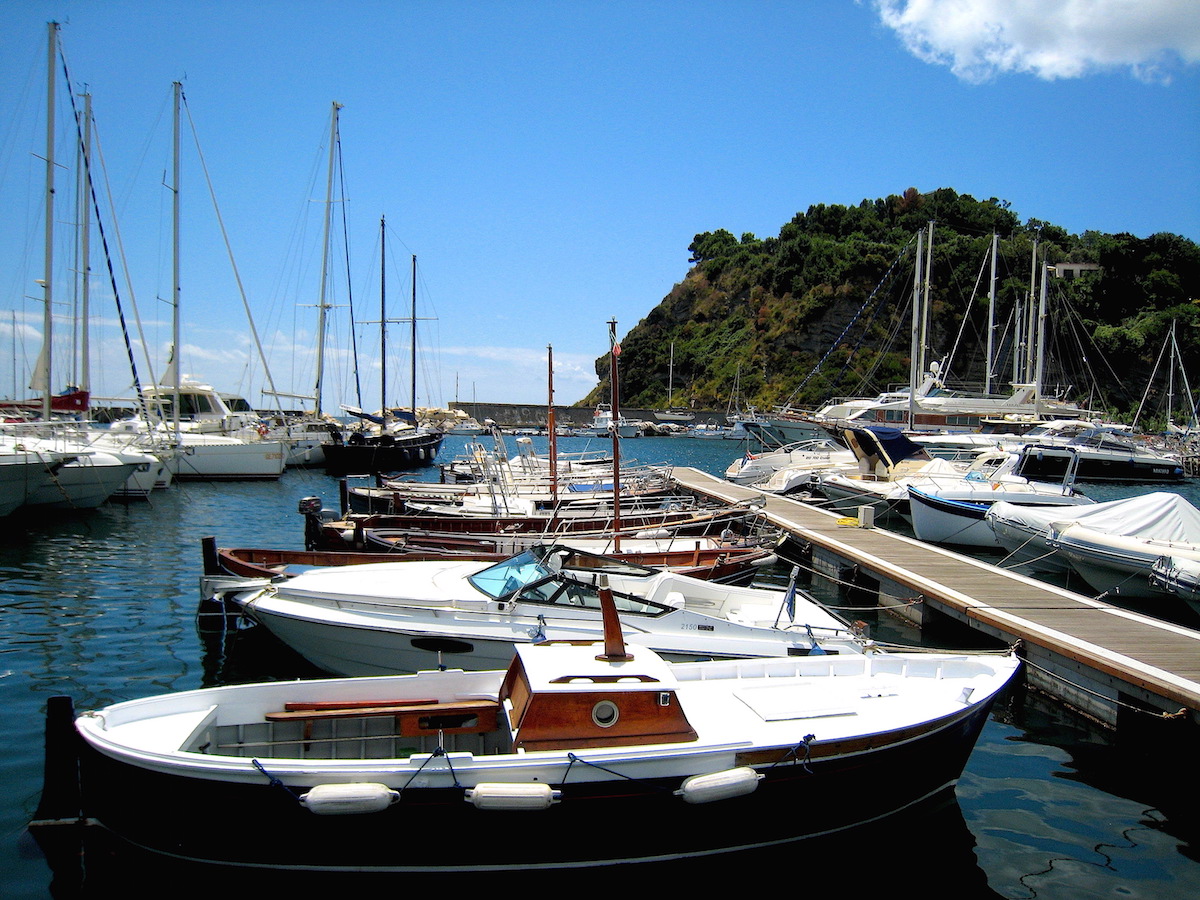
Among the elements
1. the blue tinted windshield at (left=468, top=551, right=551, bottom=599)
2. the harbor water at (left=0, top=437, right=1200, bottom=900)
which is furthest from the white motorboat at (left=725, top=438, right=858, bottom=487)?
the blue tinted windshield at (left=468, top=551, right=551, bottom=599)

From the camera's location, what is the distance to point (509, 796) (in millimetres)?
5598

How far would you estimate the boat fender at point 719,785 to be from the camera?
232 inches

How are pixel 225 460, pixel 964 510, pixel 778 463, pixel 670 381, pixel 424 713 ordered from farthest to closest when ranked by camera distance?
1. pixel 670 381
2. pixel 225 460
3. pixel 778 463
4. pixel 964 510
5. pixel 424 713

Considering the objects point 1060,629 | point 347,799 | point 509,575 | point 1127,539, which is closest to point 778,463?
point 1127,539

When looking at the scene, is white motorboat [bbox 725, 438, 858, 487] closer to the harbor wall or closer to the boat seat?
the boat seat

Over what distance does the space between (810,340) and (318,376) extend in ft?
221

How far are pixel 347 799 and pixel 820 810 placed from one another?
153 inches

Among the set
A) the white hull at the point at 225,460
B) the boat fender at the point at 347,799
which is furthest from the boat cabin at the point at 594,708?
the white hull at the point at 225,460

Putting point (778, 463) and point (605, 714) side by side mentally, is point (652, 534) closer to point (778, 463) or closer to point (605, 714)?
point (605, 714)

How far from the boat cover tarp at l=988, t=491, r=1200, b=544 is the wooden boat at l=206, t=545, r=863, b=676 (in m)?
8.21

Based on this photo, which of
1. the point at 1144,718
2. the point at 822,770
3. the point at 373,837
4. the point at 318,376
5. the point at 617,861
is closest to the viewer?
the point at 373,837

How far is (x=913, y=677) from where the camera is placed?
27.0ft

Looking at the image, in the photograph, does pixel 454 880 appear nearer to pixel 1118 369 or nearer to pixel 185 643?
pixel 185 643

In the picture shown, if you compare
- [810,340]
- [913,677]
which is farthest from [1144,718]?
[810,340]
